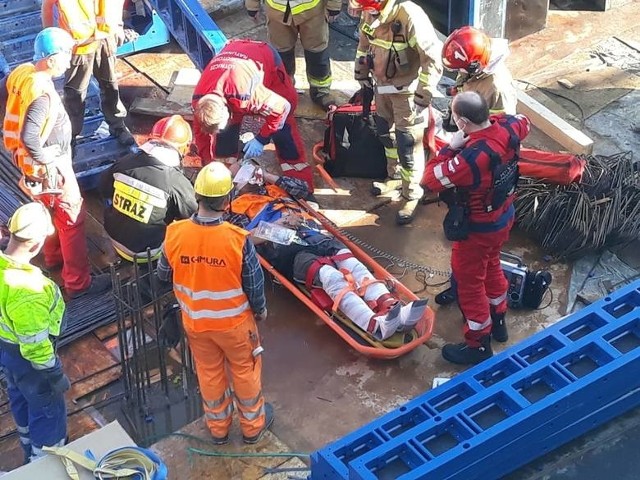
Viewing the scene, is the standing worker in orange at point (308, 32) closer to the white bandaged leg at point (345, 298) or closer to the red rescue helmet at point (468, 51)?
the red rescue helmet at point (468, 51)

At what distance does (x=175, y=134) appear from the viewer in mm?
7371

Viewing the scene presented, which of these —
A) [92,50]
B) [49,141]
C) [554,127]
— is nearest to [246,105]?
[49,141]

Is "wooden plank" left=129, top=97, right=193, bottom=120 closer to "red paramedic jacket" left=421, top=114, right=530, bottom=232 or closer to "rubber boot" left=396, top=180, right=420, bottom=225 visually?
"rubber boot" left=396, top=180, right=420, bottom=225

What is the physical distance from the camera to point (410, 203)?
8336 millimetres

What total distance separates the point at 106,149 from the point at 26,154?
185 centimetres

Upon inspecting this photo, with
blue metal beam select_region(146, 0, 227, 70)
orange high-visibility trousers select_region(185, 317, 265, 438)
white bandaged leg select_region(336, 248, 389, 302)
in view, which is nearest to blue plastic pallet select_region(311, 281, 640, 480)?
orange high-visibility trousers select_region(185, 317, 265, 438)

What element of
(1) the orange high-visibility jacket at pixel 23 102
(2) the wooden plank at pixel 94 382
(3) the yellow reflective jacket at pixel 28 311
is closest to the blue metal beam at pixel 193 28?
(1) the orange high-visibility jacket at pixel 23 102

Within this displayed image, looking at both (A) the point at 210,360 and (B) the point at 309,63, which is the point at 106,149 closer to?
(B) the point at 309,63

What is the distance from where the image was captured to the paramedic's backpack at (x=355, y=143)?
8.59m

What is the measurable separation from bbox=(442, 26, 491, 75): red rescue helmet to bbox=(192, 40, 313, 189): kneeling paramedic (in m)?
1.40

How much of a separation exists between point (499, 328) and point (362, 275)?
104cm

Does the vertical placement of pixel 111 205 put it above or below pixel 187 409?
above

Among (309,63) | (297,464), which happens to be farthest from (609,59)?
(297,464)

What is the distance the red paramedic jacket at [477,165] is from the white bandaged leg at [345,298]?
1020 mm
